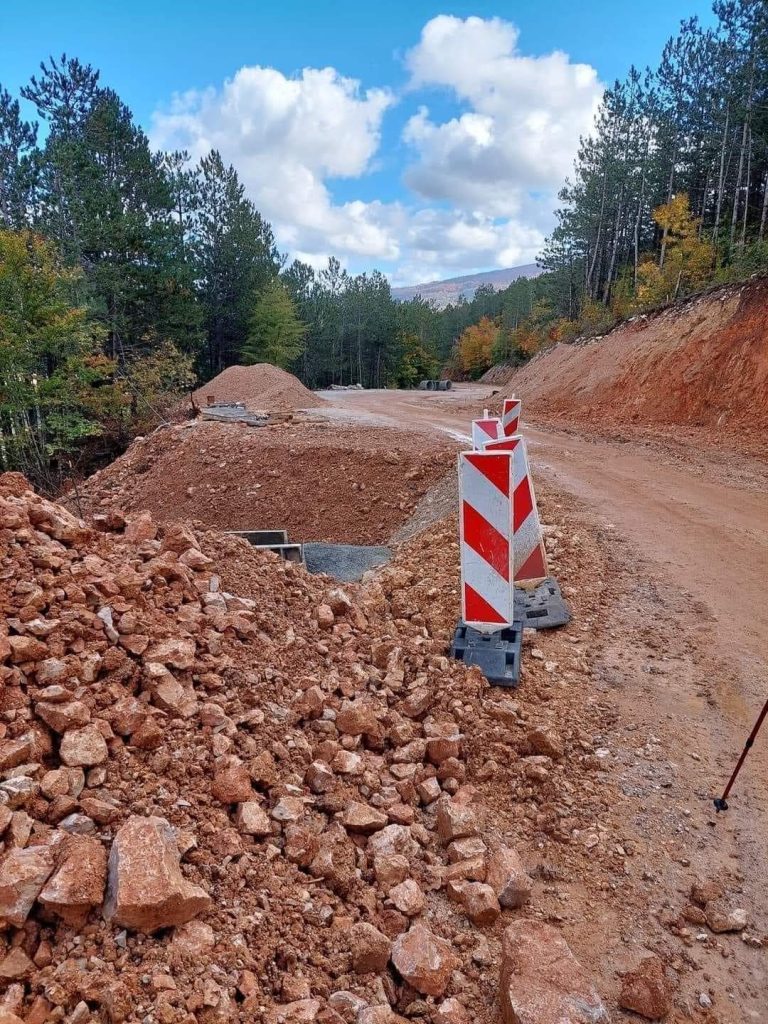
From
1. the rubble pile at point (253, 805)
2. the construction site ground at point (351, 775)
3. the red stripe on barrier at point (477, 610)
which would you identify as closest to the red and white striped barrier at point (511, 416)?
the construction site ground at point (351, 775)

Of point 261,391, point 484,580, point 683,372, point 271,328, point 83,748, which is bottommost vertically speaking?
point 83,748

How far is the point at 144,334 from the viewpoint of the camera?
31.2 m

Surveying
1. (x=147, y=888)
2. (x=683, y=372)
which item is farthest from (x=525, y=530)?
(x=683, y=372)

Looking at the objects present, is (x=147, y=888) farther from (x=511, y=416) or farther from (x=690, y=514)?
(x=690, y=514)

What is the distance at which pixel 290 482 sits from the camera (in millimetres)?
9719

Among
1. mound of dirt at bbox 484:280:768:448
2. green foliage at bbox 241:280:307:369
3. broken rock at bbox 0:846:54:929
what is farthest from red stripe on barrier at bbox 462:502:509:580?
green foliage at bbox 241:280:307:369

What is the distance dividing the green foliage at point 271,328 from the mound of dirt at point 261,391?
1506cm

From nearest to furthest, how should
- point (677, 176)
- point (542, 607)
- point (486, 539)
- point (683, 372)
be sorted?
point (486, 539) → point (542, 607) → point (683, 372) → point (677, 176)

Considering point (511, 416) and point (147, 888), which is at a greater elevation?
point (511, 416)

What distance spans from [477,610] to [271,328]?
41.1 m

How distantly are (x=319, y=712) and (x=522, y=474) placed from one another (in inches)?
109

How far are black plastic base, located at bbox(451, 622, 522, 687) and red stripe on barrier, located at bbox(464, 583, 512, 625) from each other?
0.08 metres

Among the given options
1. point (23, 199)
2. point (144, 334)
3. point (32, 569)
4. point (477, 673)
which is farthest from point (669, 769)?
point (23, 199)

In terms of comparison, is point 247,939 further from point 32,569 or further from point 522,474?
point 522,474
